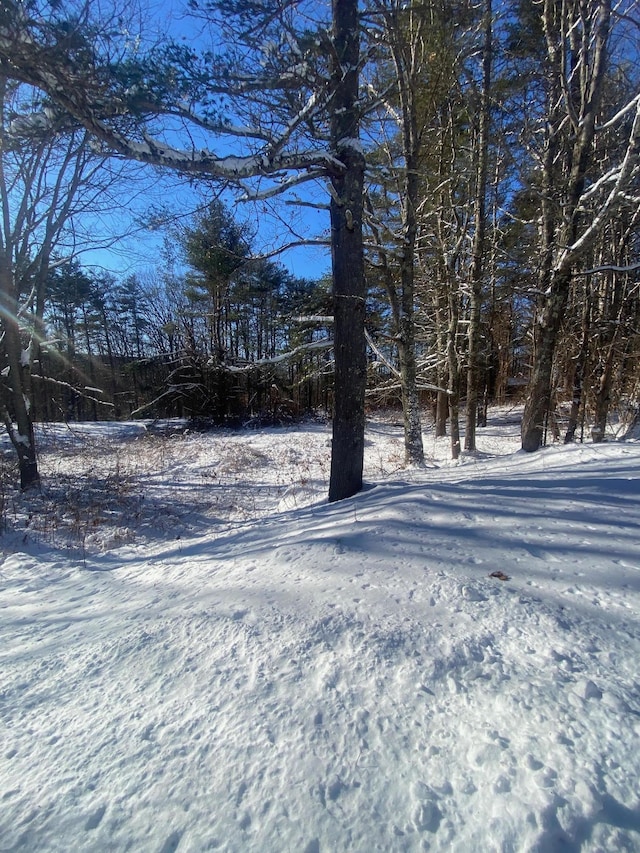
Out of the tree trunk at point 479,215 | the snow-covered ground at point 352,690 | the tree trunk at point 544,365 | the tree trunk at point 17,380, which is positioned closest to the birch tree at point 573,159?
the tree trunk at point 544,365

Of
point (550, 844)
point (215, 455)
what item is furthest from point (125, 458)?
point (550, 844)

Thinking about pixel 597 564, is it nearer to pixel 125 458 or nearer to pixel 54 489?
pixel 54 489

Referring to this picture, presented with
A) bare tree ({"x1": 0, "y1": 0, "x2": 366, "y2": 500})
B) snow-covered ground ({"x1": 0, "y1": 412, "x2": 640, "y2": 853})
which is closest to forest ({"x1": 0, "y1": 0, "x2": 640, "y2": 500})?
bare tree ({"x1": 0, "y1": 0, "x2": 366, "y2": 500})

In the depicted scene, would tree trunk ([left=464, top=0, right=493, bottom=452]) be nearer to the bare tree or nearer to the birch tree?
the birch tree

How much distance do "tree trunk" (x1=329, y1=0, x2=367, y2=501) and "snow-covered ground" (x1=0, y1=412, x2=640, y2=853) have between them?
60.2 inches

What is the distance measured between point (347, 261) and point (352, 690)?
171 inches

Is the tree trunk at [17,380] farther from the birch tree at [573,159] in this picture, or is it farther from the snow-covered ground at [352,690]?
the birch tree at [573,159]

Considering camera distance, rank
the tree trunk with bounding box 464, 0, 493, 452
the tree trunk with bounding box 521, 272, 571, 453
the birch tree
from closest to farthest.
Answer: the birch tree
the tree trunk with bounding box 521, 272, 571, 453
the tree trunk with bounding box 464, 0, 493, 452

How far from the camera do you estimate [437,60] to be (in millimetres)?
6578

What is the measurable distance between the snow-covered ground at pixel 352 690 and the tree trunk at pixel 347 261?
5.02 feet

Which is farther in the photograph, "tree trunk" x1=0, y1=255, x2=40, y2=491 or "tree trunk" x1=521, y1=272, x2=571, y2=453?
"tree trunk" x1=0, y1=255, x2=40, y2=491

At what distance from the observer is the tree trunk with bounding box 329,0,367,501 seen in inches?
159

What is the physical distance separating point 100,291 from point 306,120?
25795mm

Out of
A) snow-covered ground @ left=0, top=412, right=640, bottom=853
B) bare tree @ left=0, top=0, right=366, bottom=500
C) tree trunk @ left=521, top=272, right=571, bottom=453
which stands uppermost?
bare tree @ left=0, top=0, right=366, bottom=500
